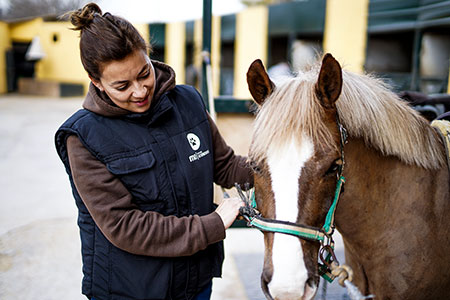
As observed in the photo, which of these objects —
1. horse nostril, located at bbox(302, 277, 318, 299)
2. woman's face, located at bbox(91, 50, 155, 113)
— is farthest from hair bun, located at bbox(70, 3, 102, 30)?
horse nostril, located at bbox(302, 277, 318, 299)

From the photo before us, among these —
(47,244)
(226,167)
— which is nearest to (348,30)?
(47,244)

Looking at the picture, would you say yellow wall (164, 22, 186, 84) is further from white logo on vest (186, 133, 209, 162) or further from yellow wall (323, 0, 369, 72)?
white logo on vest (186, 133, 209, 162)

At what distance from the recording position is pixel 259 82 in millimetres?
1400

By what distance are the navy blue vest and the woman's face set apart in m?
0.05

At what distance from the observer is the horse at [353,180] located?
47.5 inches

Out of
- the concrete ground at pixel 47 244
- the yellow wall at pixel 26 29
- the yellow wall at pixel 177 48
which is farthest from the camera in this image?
the yellow wall at pixel 26 29

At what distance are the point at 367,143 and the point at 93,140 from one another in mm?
1064

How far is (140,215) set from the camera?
1.30 meters

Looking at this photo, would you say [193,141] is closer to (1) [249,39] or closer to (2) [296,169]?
(2) [296,169]

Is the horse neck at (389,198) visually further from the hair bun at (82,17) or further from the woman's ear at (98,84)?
the hair bun at (82,17)

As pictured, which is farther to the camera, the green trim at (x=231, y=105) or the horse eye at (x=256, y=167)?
the green trim at (x=231, y=105)

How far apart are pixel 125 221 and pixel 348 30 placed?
7.96 metres

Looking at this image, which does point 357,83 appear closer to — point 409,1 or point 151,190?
point 151,190

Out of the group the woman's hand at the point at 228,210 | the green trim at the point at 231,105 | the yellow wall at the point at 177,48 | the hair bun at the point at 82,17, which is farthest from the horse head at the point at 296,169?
A: the yellow wall at the point at 177,48
